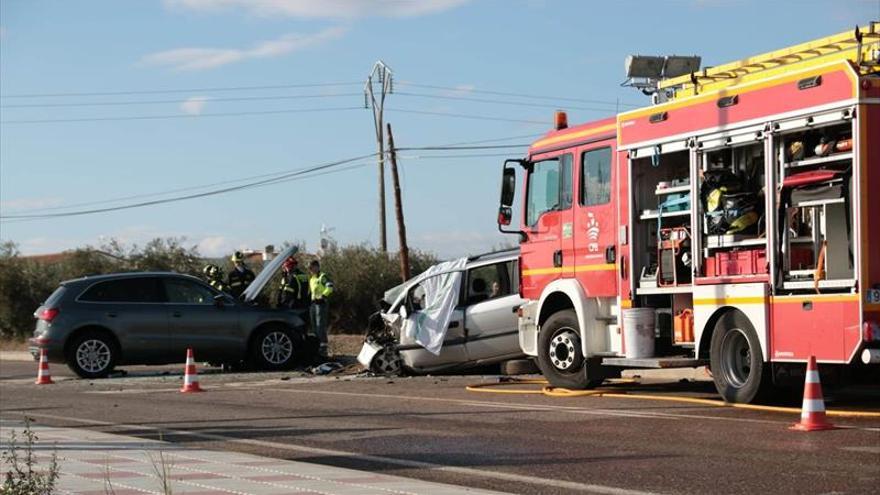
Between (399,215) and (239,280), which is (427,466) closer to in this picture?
(239,280)

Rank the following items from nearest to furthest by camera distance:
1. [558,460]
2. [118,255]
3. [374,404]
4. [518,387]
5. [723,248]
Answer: [558,460] < [723,248] < [374,404] < [518,387] < [118,255]

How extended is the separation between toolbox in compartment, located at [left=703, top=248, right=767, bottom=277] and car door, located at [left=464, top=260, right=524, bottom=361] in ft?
17.5

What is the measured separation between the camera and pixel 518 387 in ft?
57.5

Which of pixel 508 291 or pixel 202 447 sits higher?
pixel 508 291

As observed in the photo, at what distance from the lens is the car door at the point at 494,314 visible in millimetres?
19016

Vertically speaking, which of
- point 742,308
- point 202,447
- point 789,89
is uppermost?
point 789,89

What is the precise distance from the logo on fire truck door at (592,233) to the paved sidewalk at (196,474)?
609 cm

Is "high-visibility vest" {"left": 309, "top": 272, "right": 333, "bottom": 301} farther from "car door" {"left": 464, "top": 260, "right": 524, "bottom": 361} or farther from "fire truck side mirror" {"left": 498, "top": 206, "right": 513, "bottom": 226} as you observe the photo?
"fire truck side mirror" {"left": 498, "top": 206, "right": 513, "bottom": 226}

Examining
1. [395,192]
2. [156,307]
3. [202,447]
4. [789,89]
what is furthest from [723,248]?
[395,192]

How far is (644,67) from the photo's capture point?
1586 centimetres

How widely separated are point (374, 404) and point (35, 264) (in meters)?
28.3

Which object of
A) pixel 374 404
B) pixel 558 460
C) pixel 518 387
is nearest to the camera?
pixel 558 460

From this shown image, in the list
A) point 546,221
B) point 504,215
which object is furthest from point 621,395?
point 504,215

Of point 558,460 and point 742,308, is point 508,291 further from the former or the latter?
point 558,460
